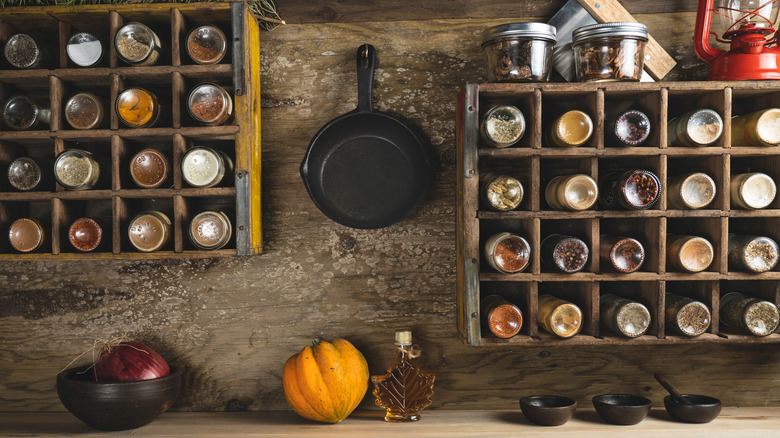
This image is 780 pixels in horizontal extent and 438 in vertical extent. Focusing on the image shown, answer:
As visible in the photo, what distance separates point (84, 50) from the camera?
164 centimetres

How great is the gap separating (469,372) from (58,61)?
1.80 m

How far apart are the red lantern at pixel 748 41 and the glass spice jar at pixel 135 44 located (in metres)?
1.79

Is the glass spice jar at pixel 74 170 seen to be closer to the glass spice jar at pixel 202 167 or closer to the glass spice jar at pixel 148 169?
the glass spice jar at pixel 148 169

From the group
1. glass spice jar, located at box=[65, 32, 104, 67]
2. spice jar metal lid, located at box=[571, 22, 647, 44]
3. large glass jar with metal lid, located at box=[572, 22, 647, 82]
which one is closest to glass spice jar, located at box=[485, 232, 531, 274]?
large glass jar with metal lid, located at box=[572, 22, 647, 82]

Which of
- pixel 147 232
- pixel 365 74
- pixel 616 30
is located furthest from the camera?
pixel 365 74

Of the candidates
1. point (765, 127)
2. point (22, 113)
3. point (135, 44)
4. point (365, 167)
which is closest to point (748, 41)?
point (765, 127)

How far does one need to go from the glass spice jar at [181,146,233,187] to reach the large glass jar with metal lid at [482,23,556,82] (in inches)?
36.5

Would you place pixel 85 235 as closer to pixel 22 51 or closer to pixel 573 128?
pixel 22 51

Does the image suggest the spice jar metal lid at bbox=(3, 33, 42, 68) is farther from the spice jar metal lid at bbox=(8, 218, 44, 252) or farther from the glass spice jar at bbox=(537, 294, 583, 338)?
the glass spice jar at bbox=(537, 294, 583, 338)

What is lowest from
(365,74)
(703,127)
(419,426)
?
(419,426)

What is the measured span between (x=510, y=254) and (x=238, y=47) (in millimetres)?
1071

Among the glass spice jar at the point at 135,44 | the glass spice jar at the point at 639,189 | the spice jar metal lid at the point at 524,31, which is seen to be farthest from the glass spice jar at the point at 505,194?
the glass spice jar at the point at 135,44

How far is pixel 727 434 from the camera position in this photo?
1530 millimetres

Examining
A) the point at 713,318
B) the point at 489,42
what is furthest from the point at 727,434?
the point at 489,42
